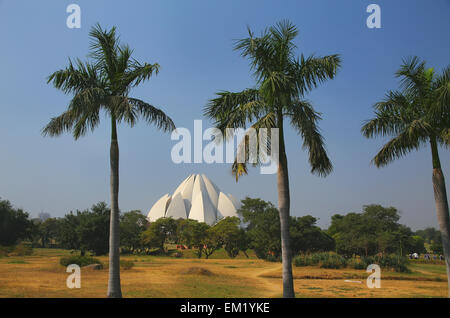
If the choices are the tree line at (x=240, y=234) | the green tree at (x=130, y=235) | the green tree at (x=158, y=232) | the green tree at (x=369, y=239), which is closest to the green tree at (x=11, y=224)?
the tree line at (x=240, y=234)

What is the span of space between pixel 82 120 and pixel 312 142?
239 inches

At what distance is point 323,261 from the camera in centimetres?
1673

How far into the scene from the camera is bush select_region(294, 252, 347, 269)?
1645 centimetres

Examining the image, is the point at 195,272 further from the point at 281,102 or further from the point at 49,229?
the point at 49,229

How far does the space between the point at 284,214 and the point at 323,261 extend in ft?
33.6

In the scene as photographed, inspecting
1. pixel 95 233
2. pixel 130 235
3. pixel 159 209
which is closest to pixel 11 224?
pixel 95 233

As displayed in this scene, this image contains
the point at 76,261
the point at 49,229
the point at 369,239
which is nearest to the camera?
the point at 76,261

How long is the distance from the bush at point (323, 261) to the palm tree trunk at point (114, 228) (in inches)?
458

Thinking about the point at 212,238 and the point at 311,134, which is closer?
the point at 311,134

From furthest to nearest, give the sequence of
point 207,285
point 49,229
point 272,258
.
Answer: point 49,229, point 272,258, point 207,285

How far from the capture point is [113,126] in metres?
8.62
